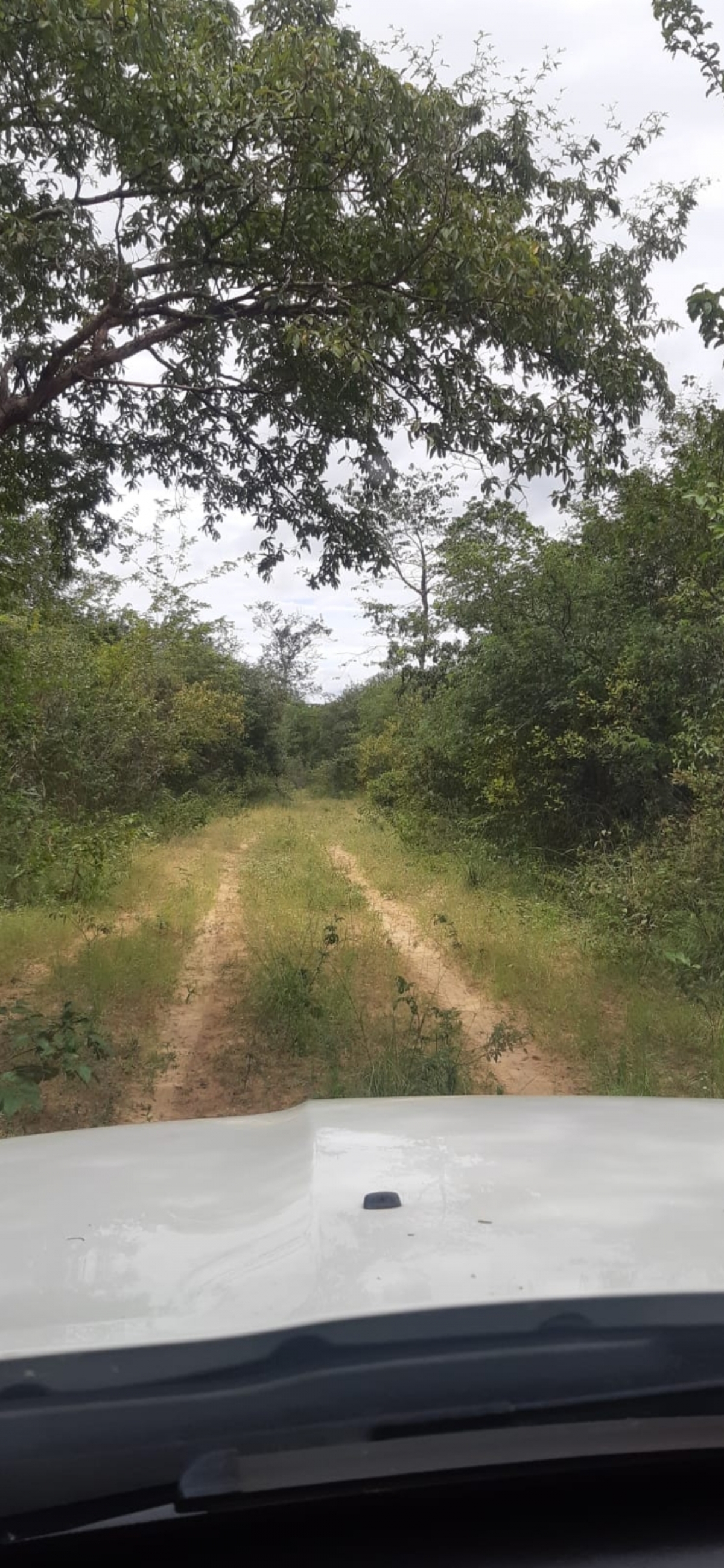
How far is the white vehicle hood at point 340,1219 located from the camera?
154cm

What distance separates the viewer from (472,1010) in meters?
7.65

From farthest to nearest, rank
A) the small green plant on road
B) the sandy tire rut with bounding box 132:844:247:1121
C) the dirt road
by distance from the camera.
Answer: the dirt road < the sandy tire rut with bounding box 132:844:247:1121 < the small green plant on road

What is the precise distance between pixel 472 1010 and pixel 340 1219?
229 inches

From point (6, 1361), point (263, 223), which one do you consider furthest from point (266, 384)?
point (6, 1361)

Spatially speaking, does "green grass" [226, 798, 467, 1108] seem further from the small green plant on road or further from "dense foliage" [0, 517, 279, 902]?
"dense foliage" [0, 517, 279, 902]

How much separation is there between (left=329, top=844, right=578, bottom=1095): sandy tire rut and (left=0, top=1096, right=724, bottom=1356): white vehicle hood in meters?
3.11

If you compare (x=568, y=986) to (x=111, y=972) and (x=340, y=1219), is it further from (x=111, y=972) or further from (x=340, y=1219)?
(x=340, y=1219)

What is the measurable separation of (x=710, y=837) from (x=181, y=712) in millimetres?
16334

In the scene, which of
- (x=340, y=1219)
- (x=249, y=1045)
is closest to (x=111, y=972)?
(x=249, y=1045)

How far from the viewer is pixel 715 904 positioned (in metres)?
8.41

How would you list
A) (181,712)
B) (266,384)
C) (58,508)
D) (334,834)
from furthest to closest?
(181,712) → (334,834) → (58,508) → (266,384)

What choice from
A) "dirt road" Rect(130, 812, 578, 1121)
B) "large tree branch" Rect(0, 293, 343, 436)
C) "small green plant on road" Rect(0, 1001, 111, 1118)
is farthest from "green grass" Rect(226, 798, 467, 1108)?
"large tree branch" Rect(0, 293, 343, 436)

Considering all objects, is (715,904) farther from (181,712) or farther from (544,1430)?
(181,712)

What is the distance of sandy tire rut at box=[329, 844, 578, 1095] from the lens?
6.14m
